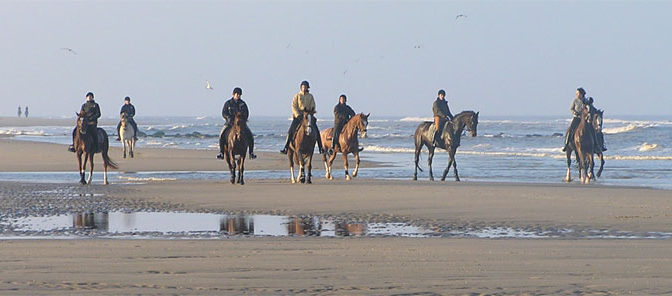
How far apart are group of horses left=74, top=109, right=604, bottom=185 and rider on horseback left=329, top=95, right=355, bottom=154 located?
102mm

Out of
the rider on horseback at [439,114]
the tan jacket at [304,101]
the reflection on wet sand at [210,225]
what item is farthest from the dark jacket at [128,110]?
the reflection on wet sand at [210,225]

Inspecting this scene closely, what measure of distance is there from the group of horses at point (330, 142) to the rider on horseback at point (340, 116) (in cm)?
10

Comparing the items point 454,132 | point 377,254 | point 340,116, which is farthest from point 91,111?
point 377,254

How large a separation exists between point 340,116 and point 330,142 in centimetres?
77

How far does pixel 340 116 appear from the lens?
22.3 m

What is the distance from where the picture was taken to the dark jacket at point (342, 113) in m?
22.3

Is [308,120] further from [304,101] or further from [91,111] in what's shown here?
[91,111]

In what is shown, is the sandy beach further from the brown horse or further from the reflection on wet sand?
the brown horse

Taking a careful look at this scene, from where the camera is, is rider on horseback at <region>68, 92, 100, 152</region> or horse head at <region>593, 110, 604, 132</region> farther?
horse head at <region>593, 110, 604, 132</region>

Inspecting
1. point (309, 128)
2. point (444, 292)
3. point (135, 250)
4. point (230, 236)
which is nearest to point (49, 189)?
point (309, 128)

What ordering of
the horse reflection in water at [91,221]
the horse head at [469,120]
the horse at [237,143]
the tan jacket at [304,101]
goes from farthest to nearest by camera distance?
1. the horse head at [469,120]
2. the tan jacket at [304,101]
3. the horse at [237,143]
4. the horse reflection in water at [91,221]

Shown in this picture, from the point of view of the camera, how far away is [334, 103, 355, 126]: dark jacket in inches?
878

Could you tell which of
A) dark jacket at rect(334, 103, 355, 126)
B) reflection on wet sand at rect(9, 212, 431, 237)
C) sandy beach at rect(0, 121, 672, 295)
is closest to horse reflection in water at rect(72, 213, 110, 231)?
reflection on wet sand at rect(9, 212, 431, 237)

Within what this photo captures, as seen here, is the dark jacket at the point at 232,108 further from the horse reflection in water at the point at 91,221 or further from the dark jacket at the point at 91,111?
the horse reflection in water at the point at 91,221
